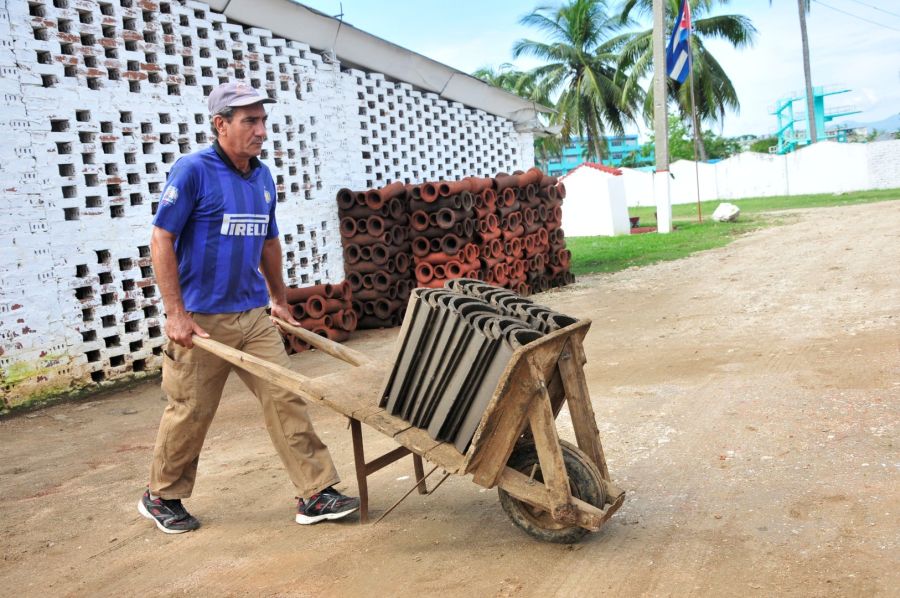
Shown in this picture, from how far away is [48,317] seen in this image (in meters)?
7.26

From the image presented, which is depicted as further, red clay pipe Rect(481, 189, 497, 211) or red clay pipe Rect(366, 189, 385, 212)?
red clay pipe Rect(481, 189, 497, 211)

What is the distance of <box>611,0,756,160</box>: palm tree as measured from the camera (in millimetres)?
33594

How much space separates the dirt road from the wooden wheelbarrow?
231mm

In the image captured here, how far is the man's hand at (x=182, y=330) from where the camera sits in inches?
159

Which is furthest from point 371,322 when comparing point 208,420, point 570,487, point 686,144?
point 686,144

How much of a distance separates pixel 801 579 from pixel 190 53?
7.93 meters

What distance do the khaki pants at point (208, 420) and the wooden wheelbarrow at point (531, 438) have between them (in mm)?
302

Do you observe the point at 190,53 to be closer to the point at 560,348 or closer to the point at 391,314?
Result: the point at 391,314

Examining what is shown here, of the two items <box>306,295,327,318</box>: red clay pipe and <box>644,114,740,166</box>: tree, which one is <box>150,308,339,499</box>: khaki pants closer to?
<box>306,295,327,318</box>: red clay pipe

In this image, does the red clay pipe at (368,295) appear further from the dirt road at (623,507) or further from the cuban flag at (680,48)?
the cuban flag at (680,48)

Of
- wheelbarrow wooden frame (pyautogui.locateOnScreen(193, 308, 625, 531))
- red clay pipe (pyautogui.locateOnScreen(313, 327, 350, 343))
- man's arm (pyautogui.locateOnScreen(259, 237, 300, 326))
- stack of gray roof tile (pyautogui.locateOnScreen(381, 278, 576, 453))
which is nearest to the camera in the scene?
wheelbarrow wooden frame (pyautogui.locateOnScreen(193, 308, 625, 531))

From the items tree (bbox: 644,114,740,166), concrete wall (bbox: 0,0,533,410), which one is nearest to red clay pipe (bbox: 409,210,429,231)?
concrete wall (bbox: 0,0,533,410)

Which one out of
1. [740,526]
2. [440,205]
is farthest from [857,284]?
[740,526]

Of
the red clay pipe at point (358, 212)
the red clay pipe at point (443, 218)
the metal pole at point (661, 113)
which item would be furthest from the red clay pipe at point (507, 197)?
the metal pole at point (661, 113)
